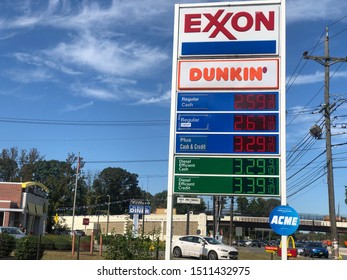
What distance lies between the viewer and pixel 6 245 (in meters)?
18.2

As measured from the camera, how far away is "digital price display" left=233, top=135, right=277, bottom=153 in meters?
11.4

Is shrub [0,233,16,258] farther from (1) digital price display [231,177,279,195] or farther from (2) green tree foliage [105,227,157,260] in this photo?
(1) digital price display [231,177,279,195]

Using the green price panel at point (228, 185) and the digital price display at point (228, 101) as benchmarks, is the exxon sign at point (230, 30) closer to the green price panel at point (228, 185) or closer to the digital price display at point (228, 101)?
the digital price display at point (228, 101)

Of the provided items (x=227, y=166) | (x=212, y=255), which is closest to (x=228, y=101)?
(x=227, y=166)

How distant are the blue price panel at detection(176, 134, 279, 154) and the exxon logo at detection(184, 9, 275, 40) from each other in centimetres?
281

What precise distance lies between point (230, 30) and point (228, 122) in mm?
2619

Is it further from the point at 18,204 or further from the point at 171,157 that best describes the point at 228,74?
the point at 18,204

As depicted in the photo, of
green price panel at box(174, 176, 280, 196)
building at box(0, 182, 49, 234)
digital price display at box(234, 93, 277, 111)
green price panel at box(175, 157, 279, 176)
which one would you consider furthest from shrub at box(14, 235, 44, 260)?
building at box(0, 182, 49, 234)

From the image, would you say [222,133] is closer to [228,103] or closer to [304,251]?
[228,103]

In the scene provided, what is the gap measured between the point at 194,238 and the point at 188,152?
14.0m

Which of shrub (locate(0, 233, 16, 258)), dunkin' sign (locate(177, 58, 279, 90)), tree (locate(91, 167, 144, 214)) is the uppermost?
tree (locate(91, 167, 144, 214))

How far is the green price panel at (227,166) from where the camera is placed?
11.3 metres
